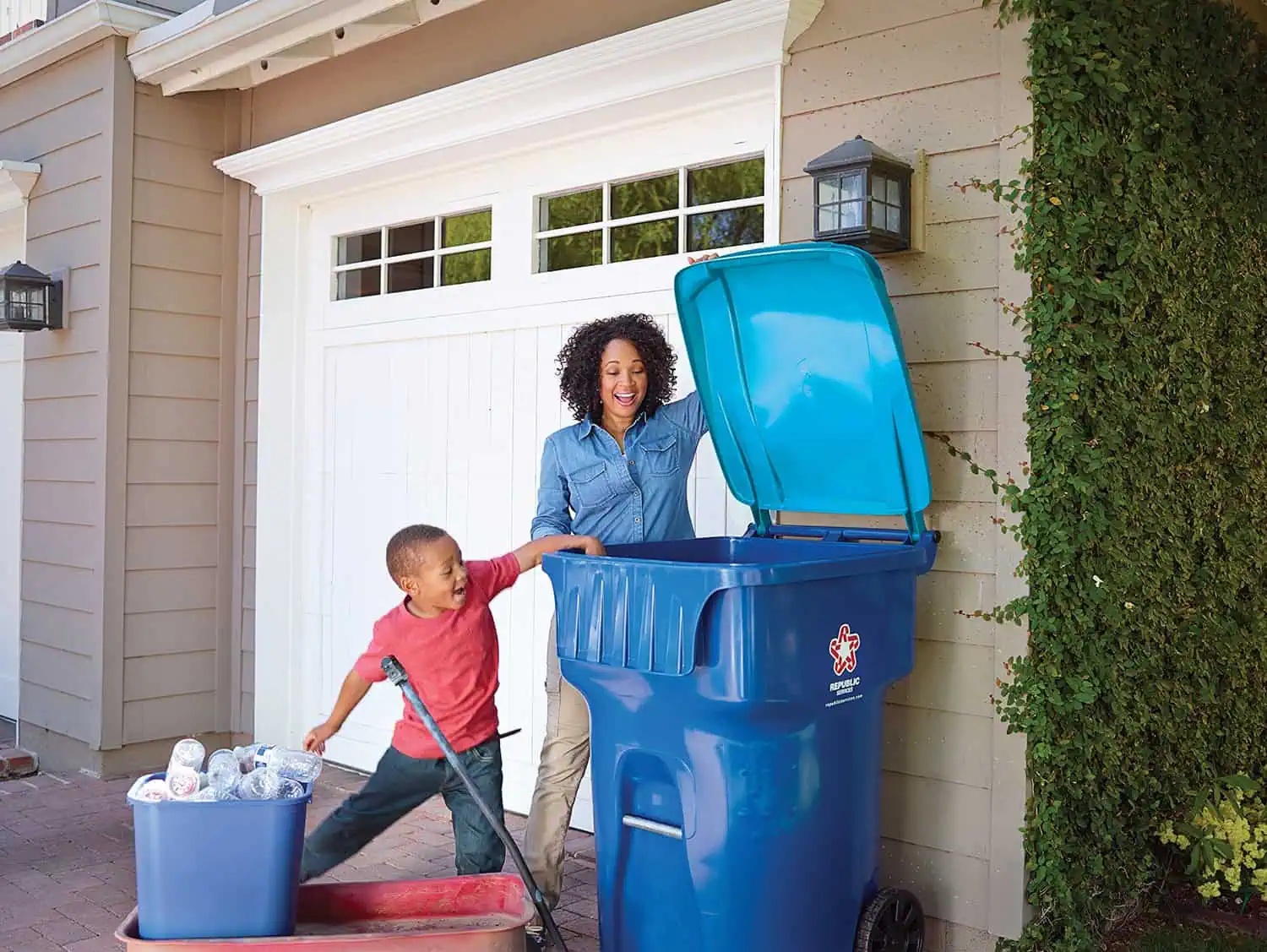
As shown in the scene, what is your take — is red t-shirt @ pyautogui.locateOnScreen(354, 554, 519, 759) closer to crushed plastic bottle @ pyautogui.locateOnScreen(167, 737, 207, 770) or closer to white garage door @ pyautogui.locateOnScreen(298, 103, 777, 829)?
crushed plastic bottle @ pyautogui.locateOnScreen(167, 737, 207, 770)

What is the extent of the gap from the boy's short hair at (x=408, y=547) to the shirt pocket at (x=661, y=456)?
0.65 metres

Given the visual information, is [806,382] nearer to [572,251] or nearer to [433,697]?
[433,697]

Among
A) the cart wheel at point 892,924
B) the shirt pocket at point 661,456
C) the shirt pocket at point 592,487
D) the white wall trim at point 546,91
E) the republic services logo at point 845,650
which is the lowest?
the cart wheel at point 892,924

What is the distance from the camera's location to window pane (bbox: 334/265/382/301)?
5438 mm

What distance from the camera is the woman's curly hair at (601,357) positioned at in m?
3.50

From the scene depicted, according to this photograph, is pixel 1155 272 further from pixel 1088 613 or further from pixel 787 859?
pixel 787 859

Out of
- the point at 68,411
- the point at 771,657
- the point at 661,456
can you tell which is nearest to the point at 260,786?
the point at 771,657

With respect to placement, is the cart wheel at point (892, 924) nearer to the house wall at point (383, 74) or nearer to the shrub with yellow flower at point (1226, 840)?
the shrub with yellow flower at point (1226, 840)

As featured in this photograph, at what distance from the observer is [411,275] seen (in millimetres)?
5254

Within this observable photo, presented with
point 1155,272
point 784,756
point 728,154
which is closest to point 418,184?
point 728,154

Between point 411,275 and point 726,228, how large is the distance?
166 cm

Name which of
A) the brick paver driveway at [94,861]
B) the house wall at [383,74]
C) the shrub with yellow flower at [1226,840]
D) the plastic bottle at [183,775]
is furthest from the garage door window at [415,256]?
the shrub with yellow flower at [1226,840]

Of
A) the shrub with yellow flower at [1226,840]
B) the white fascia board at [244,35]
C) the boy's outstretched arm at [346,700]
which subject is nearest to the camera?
the boy's outstretched arm at [346,700]

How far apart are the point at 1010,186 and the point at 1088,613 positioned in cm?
109
